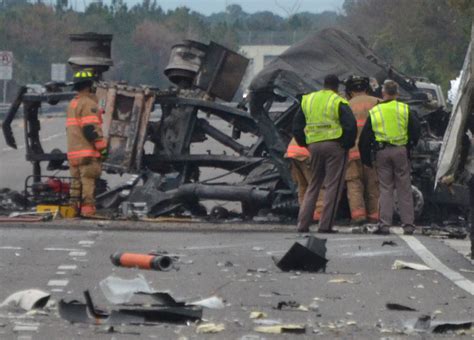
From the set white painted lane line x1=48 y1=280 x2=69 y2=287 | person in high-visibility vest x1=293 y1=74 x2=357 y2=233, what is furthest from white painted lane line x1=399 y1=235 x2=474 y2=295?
white painted lane line x1=48 y1=280 x2=69 y2=287

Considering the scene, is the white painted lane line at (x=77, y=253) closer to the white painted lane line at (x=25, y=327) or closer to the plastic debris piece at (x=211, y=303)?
the plastic debris piece at (x=211, y=303)

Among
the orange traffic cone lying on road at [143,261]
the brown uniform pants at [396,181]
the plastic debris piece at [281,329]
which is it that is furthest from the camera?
the brown uniform pants at [396,181]

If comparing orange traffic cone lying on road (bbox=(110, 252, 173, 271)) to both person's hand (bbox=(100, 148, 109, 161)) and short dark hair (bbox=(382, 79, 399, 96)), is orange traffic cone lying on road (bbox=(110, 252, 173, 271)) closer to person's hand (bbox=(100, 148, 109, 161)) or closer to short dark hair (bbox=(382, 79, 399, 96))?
short dark hair (bbox=(382, 79, 399, 96))

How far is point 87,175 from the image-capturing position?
19.2 meters

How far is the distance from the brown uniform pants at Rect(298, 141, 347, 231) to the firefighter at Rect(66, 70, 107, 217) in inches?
121

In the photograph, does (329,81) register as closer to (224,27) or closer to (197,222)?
(197,222)

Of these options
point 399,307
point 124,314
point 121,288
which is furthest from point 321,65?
point 124,314

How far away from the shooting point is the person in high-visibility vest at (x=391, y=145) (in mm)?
17047

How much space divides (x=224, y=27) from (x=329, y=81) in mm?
93314

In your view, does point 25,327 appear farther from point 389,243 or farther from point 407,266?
point 389,243

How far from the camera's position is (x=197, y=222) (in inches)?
745

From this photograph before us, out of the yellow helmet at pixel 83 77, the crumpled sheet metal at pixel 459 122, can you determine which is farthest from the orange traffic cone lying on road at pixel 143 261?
the yellow helmet at pixel 83 77

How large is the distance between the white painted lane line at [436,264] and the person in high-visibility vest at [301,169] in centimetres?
223

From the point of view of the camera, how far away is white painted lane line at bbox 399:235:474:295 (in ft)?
39.2
